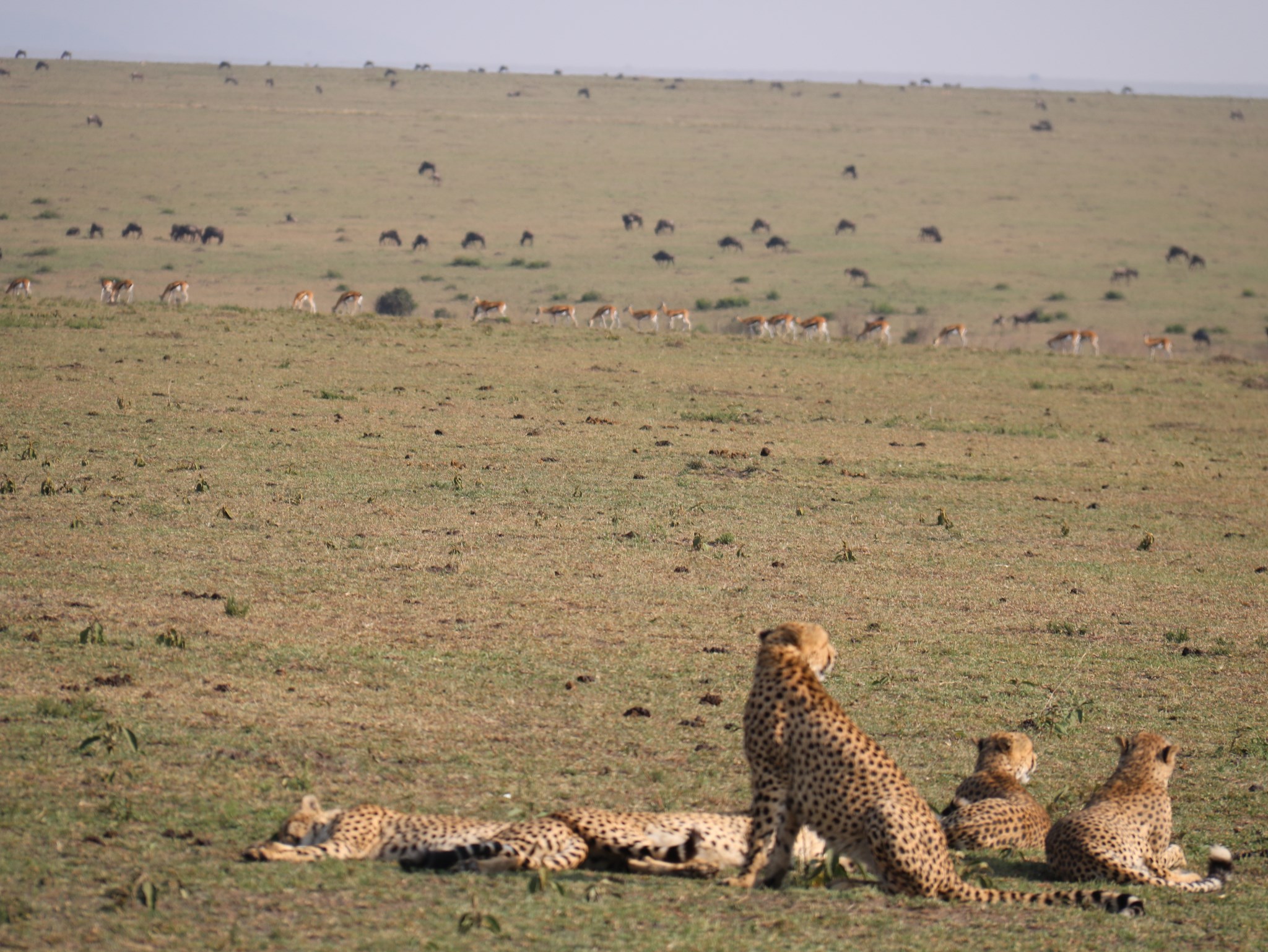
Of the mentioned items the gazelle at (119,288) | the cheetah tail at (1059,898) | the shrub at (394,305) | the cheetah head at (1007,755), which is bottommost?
the cheetah tail at (1059,898)

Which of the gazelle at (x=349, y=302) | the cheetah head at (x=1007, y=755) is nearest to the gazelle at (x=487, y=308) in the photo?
the gazelle at (x=349, y=302)

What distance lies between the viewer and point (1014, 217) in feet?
187

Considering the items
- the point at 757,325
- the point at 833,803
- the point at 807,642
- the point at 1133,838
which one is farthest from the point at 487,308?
the point at 833,803

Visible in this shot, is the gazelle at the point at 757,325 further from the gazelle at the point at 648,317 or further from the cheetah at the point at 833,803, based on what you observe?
the cheetah at the point at 833,803

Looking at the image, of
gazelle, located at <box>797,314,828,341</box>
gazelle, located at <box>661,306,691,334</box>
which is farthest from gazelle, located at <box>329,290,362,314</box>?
gazelle, located at <box>797,314,828,341</box>

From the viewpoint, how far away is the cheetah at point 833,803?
4984 mm

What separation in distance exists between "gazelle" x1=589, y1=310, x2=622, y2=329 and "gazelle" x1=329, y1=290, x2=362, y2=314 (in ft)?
17.4

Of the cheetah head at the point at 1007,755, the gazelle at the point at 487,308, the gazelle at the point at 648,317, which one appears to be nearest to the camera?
the cheetah head at the point at 1007,755

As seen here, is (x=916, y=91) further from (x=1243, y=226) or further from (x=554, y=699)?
(x=554, y=699)

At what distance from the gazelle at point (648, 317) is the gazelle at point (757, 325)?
2.07 m

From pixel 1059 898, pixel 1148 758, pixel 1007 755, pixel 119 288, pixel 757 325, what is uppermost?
pixel 757 325

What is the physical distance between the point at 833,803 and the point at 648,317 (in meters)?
28.6

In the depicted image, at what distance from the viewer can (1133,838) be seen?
225 inches

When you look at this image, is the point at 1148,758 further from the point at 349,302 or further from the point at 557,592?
the point at 349,302
